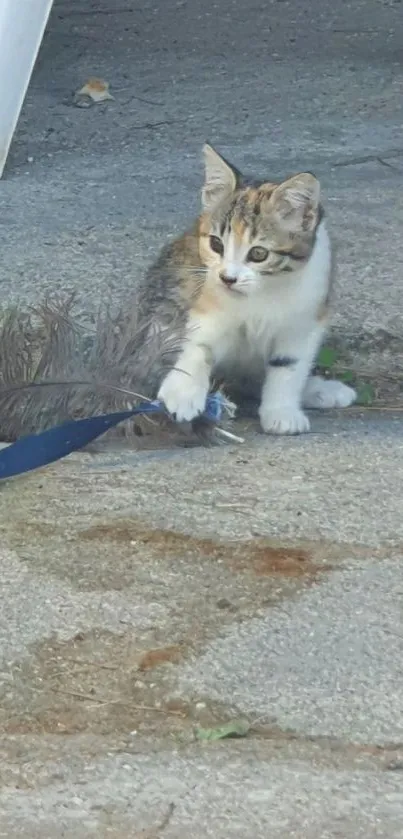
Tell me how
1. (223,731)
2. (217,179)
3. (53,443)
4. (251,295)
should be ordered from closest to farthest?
(223,731) → (53,443) → (251,295) → (217,179)

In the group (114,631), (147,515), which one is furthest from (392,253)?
(114,631)

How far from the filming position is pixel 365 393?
3734 millimetres

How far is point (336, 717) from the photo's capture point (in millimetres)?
2184

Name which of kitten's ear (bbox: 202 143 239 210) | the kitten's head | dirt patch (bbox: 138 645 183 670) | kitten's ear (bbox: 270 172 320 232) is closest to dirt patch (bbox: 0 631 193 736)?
dirt patch (bbox: 138 645 183 670)

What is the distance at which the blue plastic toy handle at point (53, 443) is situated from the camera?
9.68 ft

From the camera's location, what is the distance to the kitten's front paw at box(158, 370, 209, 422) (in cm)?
326

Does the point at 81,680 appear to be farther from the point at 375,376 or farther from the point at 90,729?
the point at 375,376

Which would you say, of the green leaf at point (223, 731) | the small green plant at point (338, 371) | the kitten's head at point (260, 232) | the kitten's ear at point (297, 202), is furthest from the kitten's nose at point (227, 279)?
the green leaf at point (223, 731)

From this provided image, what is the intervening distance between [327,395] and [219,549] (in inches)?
42.4

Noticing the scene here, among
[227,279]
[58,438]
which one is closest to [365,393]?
[227,279]

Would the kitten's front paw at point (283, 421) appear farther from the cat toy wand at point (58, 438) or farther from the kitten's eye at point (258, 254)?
the kitten's eye at point (258, 254)

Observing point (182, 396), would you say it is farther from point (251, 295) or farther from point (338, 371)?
point (338, 371)

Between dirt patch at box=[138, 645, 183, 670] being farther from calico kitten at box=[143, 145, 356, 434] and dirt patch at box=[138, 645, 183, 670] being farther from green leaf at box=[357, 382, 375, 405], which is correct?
green leaf at box=[357, 382, 375, 405]

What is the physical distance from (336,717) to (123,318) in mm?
1607
